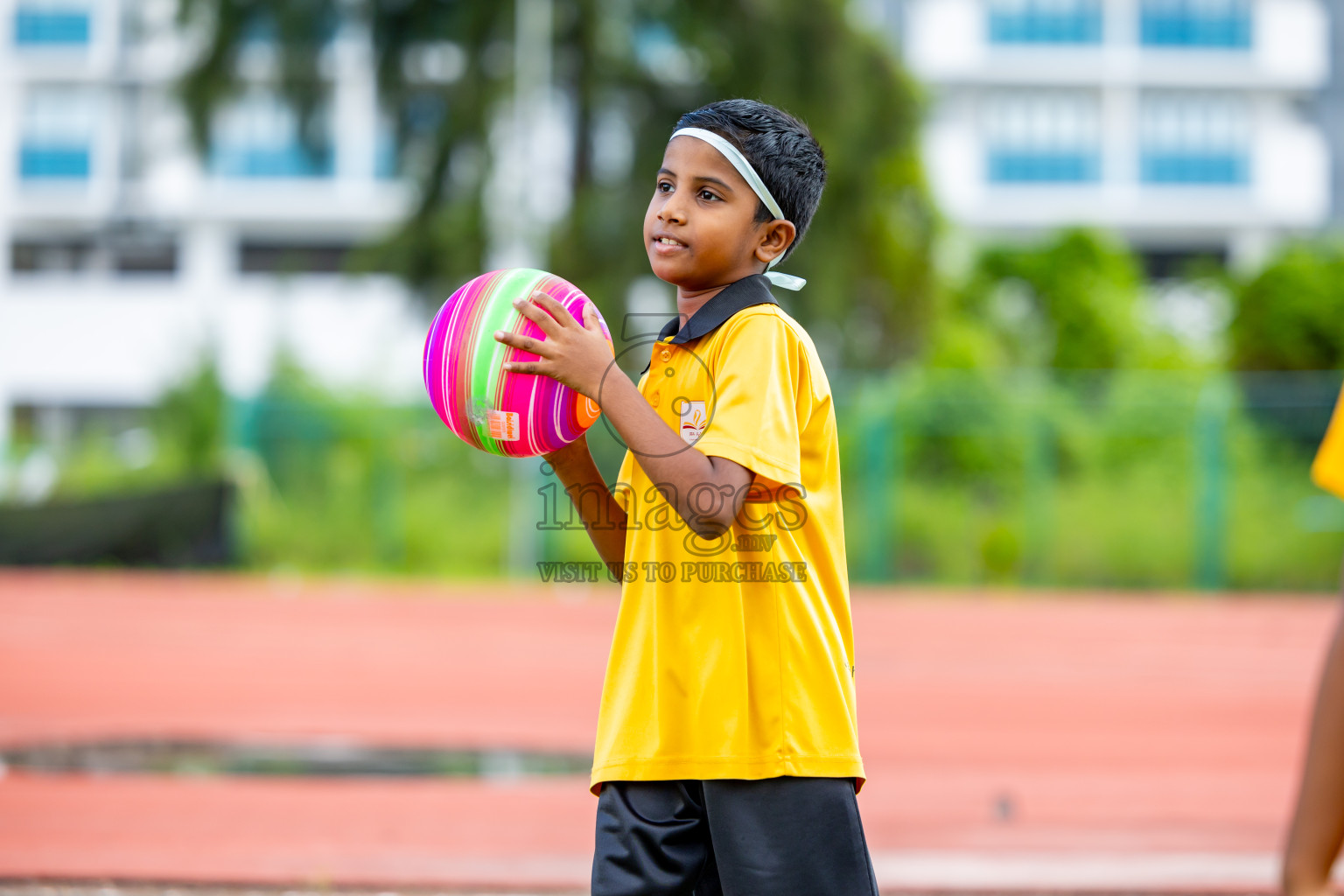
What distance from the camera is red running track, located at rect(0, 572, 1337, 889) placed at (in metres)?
4.58

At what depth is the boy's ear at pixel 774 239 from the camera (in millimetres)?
2264

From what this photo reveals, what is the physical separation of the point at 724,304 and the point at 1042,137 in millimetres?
35618

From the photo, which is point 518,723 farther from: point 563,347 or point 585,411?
point 563,347

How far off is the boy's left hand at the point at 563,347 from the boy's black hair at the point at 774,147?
36 centimetres

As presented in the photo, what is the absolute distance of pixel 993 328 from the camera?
1098 inches

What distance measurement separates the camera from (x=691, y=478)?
198 centimetres

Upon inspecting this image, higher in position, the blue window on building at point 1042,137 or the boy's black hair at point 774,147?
the blue window on building at point 1042,137

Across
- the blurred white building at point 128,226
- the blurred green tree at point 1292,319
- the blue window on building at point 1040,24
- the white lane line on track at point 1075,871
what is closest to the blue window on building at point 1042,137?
the blue window on building at point 1040,24

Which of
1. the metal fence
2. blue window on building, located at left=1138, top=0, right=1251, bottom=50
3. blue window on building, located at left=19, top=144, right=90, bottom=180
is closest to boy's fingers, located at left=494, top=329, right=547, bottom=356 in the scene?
the metal fence

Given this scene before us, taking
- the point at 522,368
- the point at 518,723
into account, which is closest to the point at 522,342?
the point at 522,368

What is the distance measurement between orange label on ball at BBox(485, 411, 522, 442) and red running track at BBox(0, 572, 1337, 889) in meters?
2.19

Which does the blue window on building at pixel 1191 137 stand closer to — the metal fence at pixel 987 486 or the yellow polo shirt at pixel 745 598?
the metal fence at pixel 987 486

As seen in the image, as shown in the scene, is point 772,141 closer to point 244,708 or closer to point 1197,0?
point 244,708

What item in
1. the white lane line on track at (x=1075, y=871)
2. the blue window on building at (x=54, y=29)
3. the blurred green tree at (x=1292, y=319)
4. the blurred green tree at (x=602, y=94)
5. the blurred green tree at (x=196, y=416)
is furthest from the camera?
the blue window on building at (x=54, y=29)
